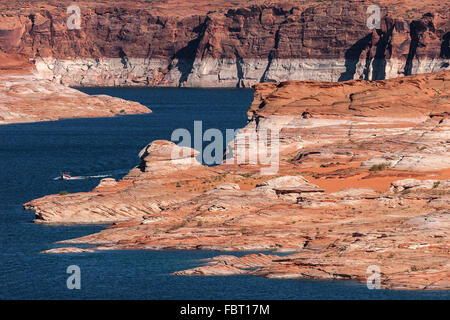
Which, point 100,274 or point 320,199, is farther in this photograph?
point 320,199

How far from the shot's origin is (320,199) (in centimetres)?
5722

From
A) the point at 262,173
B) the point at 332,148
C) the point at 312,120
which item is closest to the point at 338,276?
the point at 262,173

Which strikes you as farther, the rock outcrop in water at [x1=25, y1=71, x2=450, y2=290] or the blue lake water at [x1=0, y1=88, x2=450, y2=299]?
the rock outcrop in water at [x1=25, y1=71, x2=450, y2=290]

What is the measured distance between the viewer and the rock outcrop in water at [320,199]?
45.1 m

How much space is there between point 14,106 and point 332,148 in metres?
123

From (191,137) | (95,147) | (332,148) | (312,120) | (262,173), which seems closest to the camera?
(262,173)

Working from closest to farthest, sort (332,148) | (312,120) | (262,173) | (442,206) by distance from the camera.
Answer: (442,206) < (262,173) < (332,148) < (312,120)

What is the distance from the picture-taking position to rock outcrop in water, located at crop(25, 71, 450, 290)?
45.1 m

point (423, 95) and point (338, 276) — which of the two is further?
point (423, 95)

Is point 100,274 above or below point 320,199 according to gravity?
below

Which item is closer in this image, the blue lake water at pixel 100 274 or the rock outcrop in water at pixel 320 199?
the blue lake water at pixel 100 274

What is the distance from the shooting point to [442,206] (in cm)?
5434
